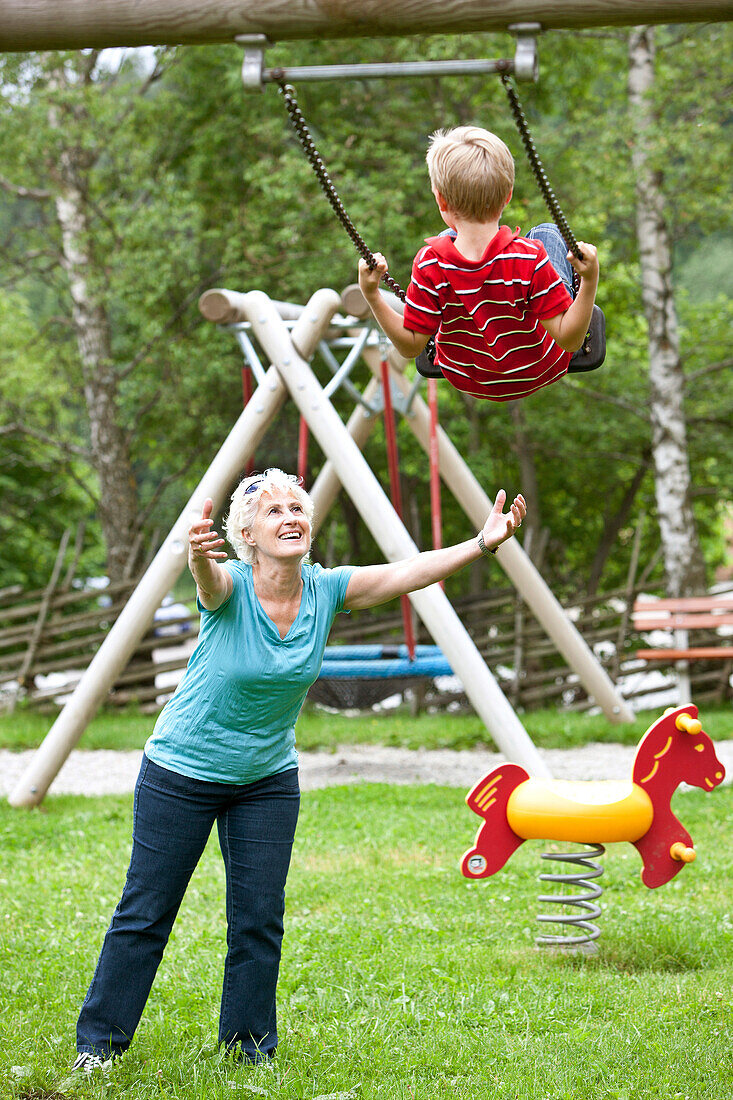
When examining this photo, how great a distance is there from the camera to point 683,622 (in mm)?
9891

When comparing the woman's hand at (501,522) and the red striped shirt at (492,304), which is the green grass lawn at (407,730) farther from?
the red striped shirt at (492,304)

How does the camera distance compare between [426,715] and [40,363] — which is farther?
[40,363]

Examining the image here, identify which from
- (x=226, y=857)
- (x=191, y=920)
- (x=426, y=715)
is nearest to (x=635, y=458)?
(x=426, y=715)

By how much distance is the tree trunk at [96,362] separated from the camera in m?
11.3

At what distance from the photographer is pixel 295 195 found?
11.0 meters

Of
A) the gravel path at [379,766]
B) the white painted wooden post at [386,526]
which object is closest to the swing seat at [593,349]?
the white painted wooden post at [386,526]

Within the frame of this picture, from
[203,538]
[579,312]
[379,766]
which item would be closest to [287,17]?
[579,312]

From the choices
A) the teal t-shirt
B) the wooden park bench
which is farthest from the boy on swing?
the wooden park bench

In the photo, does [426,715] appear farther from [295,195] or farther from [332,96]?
[332,96]

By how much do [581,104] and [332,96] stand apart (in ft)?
10.2

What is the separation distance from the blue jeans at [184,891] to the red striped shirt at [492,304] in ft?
4.26

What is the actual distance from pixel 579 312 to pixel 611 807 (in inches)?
78.8

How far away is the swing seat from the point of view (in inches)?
119

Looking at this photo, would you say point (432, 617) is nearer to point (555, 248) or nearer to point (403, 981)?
point (403, 981)
